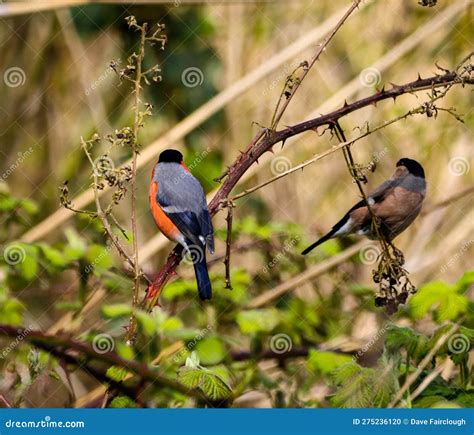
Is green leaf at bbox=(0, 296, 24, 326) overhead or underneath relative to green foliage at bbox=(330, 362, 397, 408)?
overhead

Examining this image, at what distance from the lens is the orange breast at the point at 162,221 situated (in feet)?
7.99

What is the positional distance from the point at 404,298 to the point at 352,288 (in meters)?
1.11

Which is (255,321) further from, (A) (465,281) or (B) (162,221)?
(A) (465,281)

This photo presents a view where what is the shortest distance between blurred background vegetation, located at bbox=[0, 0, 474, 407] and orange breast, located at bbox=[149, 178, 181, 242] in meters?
0.36

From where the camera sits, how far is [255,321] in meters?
Answer: 2.97

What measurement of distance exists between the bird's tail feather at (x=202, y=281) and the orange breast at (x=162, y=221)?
111 mm

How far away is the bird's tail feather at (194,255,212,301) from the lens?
7.89ft

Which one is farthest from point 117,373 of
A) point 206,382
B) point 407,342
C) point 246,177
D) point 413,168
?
point 246,177

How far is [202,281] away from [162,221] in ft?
0.80

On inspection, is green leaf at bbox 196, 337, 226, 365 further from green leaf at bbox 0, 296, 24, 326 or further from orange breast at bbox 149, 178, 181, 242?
green leaf at bbox 0, 296, 24, 326

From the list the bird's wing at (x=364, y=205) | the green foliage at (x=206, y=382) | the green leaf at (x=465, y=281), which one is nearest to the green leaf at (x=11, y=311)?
the green foliage at (x=206, y=382)

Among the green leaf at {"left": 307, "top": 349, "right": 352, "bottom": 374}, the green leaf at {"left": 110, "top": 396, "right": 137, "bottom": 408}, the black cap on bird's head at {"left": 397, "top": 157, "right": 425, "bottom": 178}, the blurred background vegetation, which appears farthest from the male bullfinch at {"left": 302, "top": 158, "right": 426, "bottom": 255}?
the green leaf at {"left": 110, "top": 396, "right": 137, "bottom": 408}

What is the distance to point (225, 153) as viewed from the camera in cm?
423

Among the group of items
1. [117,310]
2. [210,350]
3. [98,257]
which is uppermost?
[98,257]
